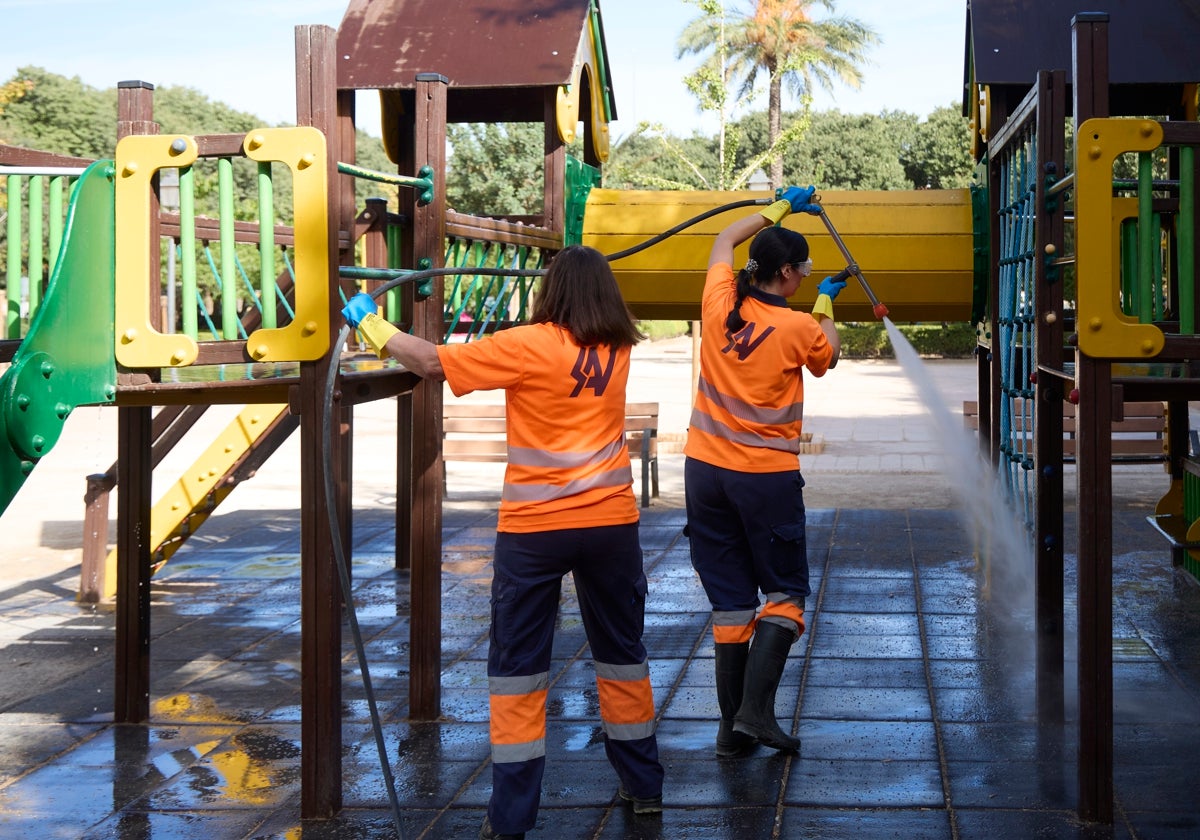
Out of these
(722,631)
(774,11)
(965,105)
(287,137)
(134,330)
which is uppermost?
(774,11)

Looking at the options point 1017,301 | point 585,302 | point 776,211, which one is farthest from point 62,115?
point 585,302

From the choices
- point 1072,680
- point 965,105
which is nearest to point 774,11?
point 965,105

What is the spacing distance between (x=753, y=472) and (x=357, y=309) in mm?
1590

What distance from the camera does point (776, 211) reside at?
5430mm

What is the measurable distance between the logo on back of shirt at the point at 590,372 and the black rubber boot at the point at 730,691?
137 centimetres

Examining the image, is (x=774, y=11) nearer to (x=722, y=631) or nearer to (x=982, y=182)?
(x=982, y=182)

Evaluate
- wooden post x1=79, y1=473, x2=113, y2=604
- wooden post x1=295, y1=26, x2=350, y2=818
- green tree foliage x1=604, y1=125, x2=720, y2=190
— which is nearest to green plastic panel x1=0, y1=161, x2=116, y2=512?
wooden post x1=295, y1=26, x2=350, y2=818

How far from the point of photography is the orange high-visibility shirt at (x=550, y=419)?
163 inches

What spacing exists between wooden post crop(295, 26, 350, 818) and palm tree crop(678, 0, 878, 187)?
105 ft

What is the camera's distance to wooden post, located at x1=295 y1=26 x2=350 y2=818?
14.8ft

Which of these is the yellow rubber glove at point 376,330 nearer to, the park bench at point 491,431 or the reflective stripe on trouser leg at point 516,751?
the reflective stripe on trouser leg at point 516,751

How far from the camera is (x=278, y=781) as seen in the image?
4.90m

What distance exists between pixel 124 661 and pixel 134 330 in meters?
1.87

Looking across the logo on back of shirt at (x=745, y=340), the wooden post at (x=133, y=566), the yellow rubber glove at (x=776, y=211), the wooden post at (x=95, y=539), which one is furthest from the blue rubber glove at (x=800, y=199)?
the wooden post at (x=95, y=539)
